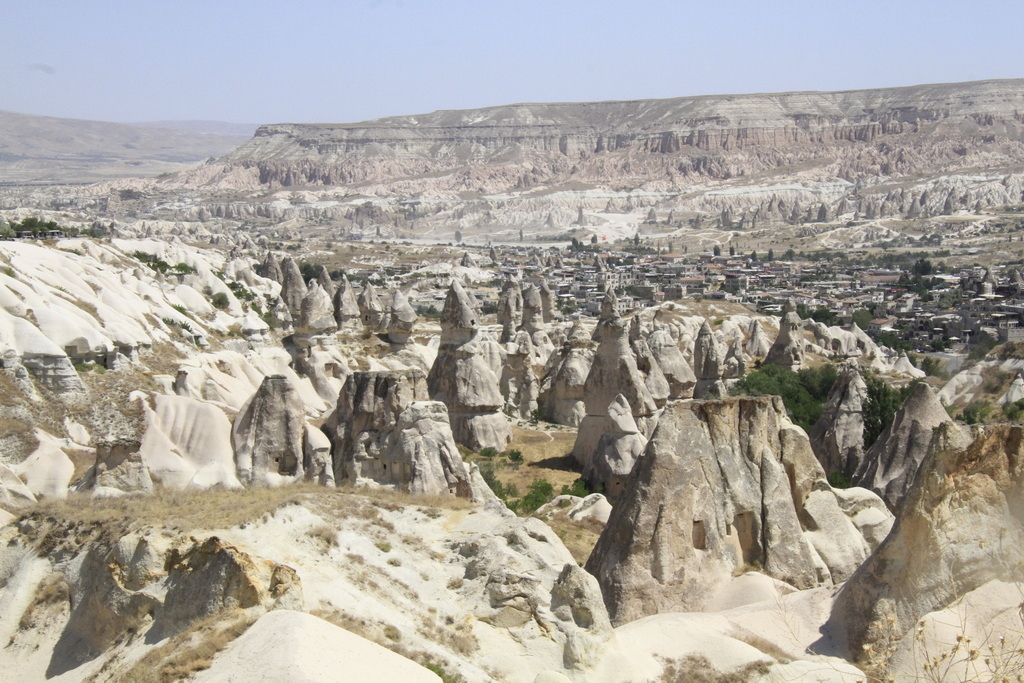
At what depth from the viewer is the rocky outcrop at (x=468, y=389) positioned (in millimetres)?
26750

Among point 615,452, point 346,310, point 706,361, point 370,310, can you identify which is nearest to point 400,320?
point 346,310

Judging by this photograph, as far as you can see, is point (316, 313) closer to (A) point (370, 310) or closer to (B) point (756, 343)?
(A) point (370, 310)

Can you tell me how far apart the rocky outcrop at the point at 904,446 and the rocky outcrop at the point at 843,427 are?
3600mm

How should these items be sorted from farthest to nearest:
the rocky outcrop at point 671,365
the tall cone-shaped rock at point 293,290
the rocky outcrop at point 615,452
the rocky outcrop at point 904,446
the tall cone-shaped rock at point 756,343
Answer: the tall cone-shaped rock at point 756,343 < the tall cone-shaped rock at point 293,290 < the rocky outcrop at point 671,365 < the rocky outcrop at point 615,452 < the rocky outcrop at point 904,446

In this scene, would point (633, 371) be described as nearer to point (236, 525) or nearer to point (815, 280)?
point (236, 525)

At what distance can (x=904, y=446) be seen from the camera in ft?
64.1

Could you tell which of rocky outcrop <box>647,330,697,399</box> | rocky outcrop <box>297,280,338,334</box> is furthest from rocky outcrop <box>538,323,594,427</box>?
rocky outcrop <box>297,280,338,334</box>

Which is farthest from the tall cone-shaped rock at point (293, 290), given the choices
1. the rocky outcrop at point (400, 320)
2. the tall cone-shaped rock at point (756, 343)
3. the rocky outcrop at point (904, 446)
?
the rocky outcrop at point (904, 446)

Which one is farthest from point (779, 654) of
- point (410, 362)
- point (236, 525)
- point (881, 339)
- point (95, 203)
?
point (95, 203)

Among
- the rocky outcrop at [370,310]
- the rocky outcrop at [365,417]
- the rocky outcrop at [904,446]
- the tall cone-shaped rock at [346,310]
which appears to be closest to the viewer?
the rocky outcrop at [365,417]

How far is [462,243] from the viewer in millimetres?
148125

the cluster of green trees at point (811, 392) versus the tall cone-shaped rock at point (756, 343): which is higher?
the cluster of green trees at point (811, 392)

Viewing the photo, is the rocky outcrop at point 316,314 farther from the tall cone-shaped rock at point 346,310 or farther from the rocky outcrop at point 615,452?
the rocky outcrop at point 615,452

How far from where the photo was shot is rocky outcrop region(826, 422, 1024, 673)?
10.5m
